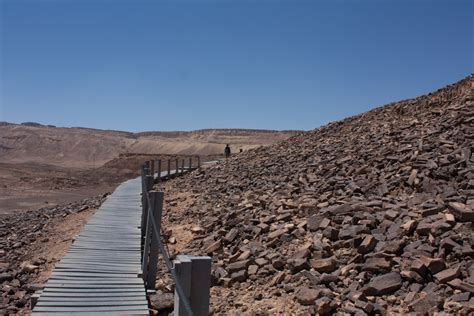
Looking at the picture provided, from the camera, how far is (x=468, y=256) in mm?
6051

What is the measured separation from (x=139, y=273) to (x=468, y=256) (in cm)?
439

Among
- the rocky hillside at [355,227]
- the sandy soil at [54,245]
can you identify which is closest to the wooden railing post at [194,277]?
the rocky hillside at [355,227]

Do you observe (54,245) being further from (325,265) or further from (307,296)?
(307,296)

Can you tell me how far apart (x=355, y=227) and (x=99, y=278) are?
3.77 meters

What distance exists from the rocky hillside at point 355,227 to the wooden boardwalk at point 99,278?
1137mm

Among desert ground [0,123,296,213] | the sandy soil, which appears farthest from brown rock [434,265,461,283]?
desert ground [0,123,296,213]

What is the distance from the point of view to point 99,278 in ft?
22.8

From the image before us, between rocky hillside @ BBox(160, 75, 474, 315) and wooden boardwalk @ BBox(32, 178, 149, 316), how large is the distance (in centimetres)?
114

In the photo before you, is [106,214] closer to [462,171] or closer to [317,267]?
[317,267]

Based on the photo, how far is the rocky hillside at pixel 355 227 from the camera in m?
5.95

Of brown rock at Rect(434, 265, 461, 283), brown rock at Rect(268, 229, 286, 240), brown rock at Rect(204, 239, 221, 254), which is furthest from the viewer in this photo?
brown rock at Rect(204, 239, 221, 254)

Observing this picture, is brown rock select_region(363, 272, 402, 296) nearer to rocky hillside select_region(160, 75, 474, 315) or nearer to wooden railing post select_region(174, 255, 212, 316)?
rocky hillside select_region(160, 75, 474, 315)

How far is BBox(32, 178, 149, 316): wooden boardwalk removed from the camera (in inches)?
235

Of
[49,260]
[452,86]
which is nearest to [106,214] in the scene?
[49,260]
